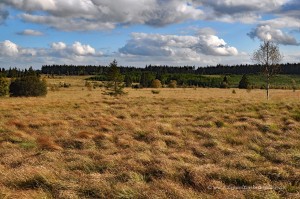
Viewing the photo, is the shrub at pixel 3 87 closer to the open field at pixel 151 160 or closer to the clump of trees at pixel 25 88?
the clump of trees at pixel 25 88

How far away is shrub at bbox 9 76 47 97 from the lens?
211 feet

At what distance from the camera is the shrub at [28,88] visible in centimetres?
6438

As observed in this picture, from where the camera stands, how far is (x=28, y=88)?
213 feet

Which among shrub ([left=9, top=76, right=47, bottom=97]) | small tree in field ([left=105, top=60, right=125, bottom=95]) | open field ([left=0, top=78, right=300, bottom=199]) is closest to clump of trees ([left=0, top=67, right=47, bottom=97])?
shrub ([left=9, top=76, right=47, bottom=97])

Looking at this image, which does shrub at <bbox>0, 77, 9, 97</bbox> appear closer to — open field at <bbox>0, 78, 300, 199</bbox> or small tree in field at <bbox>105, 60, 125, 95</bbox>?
small tree in field at <bbox>105, 60, 125, 95</bbox>

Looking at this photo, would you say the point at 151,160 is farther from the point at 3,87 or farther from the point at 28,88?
the point at 3,87

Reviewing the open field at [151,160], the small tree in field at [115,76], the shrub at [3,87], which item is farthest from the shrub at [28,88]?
the open field at [151,160]

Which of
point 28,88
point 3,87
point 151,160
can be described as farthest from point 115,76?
point 151,160

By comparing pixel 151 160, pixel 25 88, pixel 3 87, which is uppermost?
pixel 151 160

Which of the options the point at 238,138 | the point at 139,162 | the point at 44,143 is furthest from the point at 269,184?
the point at 44,143

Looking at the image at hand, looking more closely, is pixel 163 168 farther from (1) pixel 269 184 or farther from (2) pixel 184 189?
(1) pixel 269 184

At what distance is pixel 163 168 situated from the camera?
8203 millimetres

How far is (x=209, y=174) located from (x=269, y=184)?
4.20 feet

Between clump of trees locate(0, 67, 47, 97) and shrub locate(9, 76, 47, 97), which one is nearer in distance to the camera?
clump of trees locate(0, 67, 47, 97)
